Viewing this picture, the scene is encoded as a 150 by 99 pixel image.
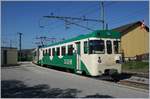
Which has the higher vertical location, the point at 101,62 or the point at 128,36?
the point at 128,36

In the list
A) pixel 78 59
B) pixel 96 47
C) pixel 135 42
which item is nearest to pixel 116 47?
pixel 96 47

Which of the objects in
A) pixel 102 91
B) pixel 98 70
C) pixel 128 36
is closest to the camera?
pixel 102 91

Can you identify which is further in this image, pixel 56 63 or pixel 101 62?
pixel 56 63

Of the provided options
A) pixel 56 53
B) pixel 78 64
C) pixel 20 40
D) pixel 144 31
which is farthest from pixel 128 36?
pixel 20 40

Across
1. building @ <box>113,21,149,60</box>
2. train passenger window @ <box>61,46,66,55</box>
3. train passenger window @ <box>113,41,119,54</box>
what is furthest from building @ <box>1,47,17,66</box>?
train passenger window @ <box>113,41,119,54</box>

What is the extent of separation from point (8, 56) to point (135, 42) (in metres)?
20.7

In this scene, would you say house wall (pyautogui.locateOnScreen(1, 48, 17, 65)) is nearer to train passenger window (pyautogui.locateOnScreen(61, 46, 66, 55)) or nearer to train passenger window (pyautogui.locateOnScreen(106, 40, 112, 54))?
train passenger window (pyautogui.locateOnScreen(61, 46, 66, 55))

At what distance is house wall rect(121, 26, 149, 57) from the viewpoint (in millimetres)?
47781

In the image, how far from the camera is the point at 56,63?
89.1 feet

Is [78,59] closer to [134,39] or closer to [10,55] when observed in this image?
[10,55]

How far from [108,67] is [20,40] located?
61.1 metres

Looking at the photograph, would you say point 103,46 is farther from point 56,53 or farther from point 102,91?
point 56,53

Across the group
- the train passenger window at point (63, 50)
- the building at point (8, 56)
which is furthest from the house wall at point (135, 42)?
the train passenger window at point (63, 50)

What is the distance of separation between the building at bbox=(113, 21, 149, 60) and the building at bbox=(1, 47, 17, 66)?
17.2m
